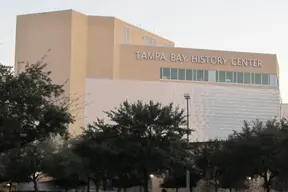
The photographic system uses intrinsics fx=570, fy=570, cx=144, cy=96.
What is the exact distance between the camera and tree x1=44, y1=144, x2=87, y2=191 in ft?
157

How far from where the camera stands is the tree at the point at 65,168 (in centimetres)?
4800

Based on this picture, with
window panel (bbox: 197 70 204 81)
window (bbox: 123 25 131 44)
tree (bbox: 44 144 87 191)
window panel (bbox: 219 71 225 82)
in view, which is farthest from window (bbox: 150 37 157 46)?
tree (bbox: 44 144 87 191)

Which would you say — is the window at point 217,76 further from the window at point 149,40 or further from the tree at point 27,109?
the tree at point 27,109

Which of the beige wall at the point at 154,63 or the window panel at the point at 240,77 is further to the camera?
the window panel at the point at 240,77

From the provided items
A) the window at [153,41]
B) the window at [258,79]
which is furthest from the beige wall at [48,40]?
the window at [258,79]

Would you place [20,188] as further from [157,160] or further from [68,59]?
[157,160]

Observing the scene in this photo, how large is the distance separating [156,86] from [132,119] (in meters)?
62.1

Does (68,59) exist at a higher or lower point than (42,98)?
higher

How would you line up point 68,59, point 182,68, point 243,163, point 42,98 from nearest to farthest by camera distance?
point 42,98 → point 243,163 → point 68,59 → point 182,68

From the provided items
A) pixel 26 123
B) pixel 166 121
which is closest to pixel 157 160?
pixel 166 121

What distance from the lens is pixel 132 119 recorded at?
3638cm

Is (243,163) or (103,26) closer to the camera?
(243,163)

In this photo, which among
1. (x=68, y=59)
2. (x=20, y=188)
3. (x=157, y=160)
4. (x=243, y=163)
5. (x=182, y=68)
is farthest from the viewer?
(x=182, y=68)

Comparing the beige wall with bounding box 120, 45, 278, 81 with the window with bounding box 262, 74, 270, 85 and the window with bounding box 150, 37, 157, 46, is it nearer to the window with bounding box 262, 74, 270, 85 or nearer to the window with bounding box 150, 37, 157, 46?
the window with bounding box 262, 74, 270, 85
